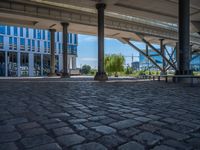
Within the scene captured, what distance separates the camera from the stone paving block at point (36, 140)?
2613mm

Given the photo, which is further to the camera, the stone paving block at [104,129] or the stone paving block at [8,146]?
the stone paving block at [104,129]

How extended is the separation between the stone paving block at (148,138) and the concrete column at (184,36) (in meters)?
14.4

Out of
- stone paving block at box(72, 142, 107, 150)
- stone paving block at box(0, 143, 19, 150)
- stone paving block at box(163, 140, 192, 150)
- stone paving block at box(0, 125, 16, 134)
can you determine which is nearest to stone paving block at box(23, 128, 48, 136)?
stone paving block at box(0, 125, 16, 134)

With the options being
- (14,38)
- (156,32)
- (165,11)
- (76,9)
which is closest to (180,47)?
(165,11)

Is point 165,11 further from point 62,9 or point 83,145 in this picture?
point 83,145

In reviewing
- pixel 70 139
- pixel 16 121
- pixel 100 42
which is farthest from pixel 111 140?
pixel 100 42

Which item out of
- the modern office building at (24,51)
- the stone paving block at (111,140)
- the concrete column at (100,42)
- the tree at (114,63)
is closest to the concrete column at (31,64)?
the modern office building at (24,51)

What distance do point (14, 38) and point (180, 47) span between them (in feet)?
123

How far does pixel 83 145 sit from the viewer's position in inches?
102

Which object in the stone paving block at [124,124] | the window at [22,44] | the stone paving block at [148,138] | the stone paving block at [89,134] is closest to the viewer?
the stone paving block at [148,138]

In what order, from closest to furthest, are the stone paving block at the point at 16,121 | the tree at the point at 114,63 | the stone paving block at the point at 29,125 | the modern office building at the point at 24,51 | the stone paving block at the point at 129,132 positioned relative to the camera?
the stone paving block at the point at 129,132
the stone paving block at the point at 29,125
the stone paving block at the point at 16,121
the tree at the point at 114,63
the modern office building at the point at 24,51

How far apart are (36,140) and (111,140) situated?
1.01 metres

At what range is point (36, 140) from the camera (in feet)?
9.02

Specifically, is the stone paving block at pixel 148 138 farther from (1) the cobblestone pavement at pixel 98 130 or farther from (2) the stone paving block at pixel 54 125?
(2) the stone paving block at pixel 54 125
